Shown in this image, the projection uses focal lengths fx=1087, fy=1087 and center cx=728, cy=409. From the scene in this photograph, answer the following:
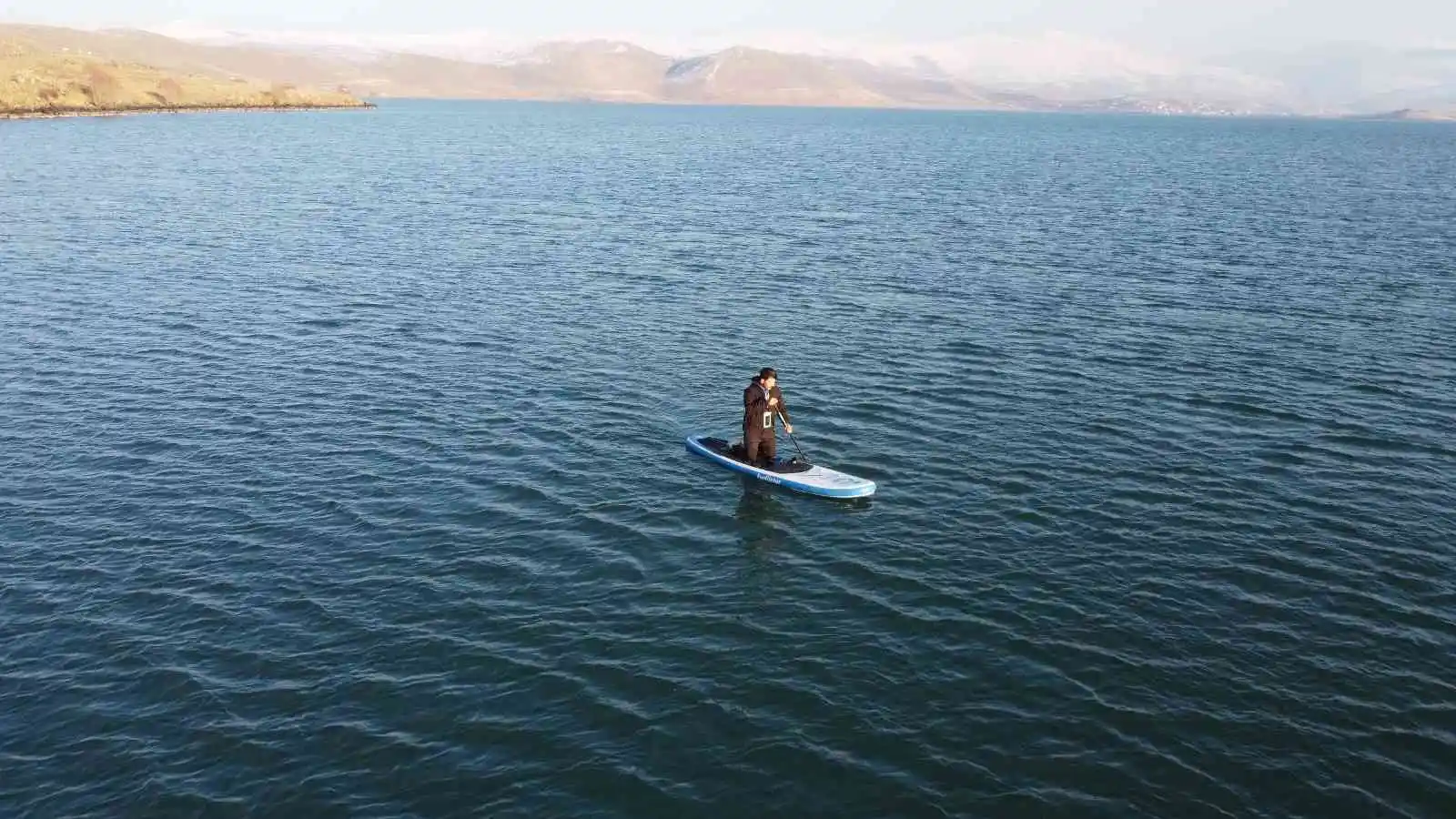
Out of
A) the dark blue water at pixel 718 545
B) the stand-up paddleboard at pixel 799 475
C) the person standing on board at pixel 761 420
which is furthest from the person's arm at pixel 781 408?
the dark blue water at pixel 718 545

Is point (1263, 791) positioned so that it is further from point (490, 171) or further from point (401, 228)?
point (490, 171)

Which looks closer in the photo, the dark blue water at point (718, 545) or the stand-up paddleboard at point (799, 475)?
the dark blue water at point (718, 545)

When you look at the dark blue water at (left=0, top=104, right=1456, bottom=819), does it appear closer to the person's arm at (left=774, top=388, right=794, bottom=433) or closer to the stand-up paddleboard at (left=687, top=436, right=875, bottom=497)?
the stand-up paddleboard at (left=687, top=436, right=875, bottom=497)

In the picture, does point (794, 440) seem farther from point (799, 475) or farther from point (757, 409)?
point (799, 475)

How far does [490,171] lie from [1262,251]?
3895 inches

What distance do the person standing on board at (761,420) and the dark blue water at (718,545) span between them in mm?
1353

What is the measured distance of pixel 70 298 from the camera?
5794 cm

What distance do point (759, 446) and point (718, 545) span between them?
5750mm

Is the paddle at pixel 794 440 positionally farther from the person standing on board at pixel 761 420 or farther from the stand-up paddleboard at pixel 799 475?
the stand-up paddleboard at pixel 799 475

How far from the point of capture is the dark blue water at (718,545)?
21.0m

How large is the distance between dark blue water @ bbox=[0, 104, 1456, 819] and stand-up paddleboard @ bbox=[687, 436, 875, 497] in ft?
1.68

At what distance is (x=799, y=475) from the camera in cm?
3438

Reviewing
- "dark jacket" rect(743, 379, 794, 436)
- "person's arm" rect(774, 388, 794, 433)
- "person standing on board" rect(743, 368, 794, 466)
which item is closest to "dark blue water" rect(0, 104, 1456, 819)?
"person standing on board" rect(743, 368, 794, 466)

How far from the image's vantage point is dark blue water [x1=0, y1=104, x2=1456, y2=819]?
21.0 metres
